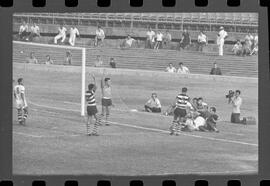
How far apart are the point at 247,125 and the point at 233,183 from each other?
119cm

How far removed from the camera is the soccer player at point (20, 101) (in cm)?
2091

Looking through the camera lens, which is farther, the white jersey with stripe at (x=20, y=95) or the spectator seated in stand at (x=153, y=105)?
the spectator seated in stand at (x=153, y=105)

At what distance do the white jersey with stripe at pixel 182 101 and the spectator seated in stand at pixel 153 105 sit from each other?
360mm

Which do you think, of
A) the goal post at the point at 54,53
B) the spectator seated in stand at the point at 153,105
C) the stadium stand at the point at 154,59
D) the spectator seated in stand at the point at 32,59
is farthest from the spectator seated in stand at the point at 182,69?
the spectator seated in stand at the point at 32,59

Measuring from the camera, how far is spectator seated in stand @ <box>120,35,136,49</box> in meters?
21.6

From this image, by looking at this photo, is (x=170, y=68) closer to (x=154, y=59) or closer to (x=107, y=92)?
(x=154, y=59)

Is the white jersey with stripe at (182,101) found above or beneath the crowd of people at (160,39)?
beneath

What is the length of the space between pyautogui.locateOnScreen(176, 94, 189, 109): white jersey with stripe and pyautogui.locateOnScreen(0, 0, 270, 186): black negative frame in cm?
135

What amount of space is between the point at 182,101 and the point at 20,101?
290cm

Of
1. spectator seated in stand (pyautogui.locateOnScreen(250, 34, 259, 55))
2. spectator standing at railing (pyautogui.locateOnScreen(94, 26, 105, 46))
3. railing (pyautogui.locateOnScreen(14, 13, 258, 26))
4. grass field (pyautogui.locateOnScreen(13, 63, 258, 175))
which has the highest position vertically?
railing (pyautogui.locateOnScreen(14, 13, 258, 26))

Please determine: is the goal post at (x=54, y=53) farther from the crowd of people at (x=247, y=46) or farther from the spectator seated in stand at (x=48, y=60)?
the crowd of people at (x=247, y=46)

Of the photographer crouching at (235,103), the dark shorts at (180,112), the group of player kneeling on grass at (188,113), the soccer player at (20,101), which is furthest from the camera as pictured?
the dark shorts at (180,112)

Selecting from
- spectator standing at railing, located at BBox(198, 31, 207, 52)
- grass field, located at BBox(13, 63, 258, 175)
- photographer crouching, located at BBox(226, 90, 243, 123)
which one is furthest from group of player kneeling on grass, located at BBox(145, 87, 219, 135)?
spectator standing at railing, located at BBox(198, 31, 207, 52)

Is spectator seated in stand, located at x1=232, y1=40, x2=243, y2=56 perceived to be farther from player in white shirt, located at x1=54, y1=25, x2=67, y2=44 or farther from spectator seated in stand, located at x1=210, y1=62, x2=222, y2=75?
player in white shirt, located at x1=54, y1=25, x2=67, y2=44
